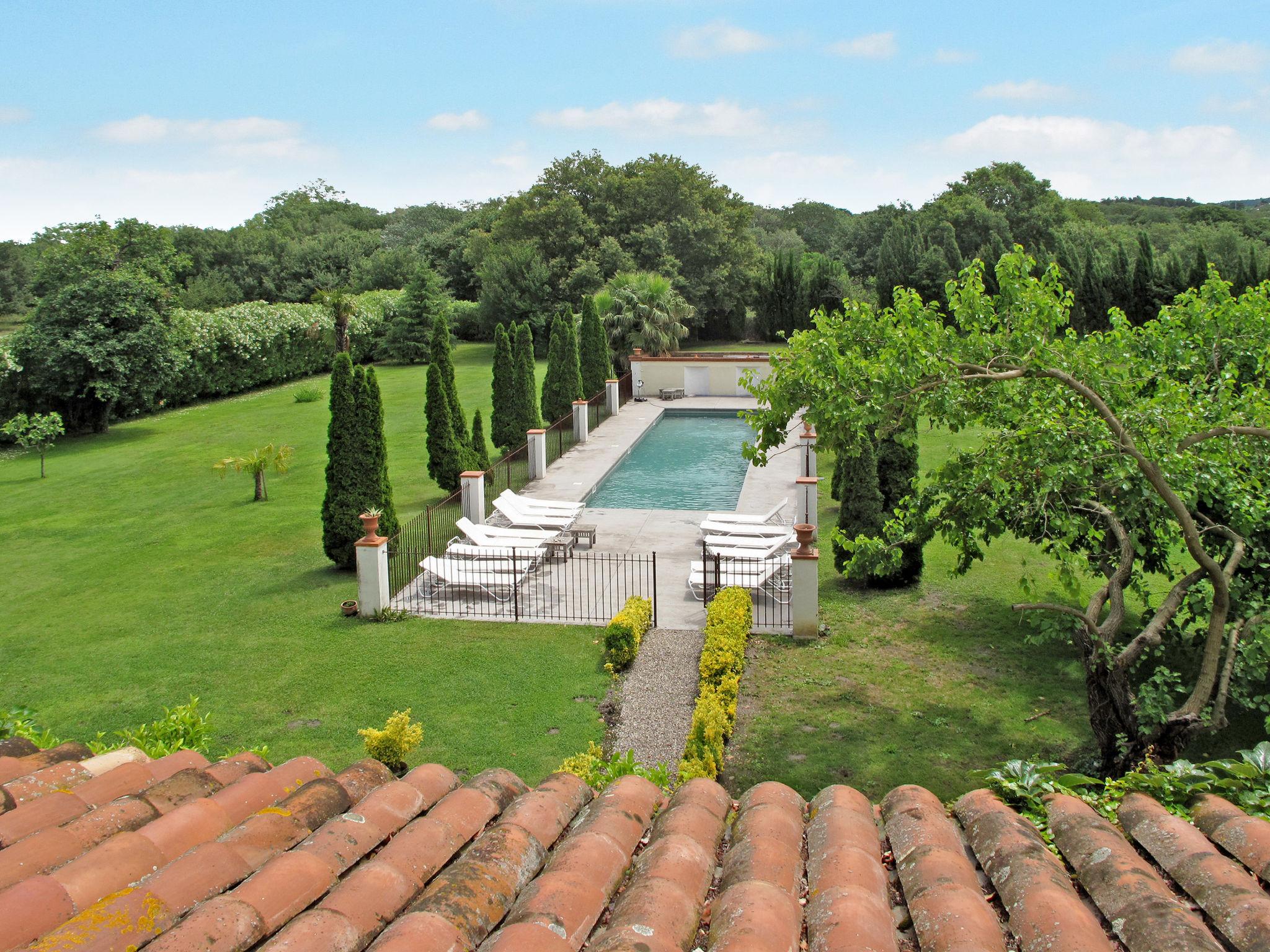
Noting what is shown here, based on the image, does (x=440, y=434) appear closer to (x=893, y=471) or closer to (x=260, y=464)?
(x=260, y=464)

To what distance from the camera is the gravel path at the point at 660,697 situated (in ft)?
33.3

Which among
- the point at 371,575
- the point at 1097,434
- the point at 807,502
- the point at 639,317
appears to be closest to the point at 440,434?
the point at 371,575

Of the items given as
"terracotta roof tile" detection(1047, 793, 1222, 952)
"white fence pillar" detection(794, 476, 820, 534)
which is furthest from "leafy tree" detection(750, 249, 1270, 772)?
"white fence pillar" detection(794, 476, 820, 534)

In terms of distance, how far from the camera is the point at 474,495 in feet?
59.2

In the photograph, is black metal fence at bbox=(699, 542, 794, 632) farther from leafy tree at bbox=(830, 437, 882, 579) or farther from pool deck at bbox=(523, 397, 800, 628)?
leafy tree at bbox=(830, 437, 882, 579)

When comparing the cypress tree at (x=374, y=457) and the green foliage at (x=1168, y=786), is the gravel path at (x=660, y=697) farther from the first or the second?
the green foliage at (x=1168, y=786)

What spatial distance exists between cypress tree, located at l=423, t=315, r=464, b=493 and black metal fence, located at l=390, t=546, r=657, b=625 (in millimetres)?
4361

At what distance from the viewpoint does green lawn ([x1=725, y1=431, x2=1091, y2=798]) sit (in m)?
9.51

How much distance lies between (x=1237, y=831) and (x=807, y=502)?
40.4ft

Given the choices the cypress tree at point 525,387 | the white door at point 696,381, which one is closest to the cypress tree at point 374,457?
the cypress tree at point 525,387

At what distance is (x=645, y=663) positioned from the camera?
12.2 m

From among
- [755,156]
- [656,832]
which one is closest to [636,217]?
[755,156]

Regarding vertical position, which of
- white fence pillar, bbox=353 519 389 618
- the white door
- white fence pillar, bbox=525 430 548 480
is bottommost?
white fence pillar, bbox=353 519 389 618

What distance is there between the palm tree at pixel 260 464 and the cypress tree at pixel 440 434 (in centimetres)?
350
